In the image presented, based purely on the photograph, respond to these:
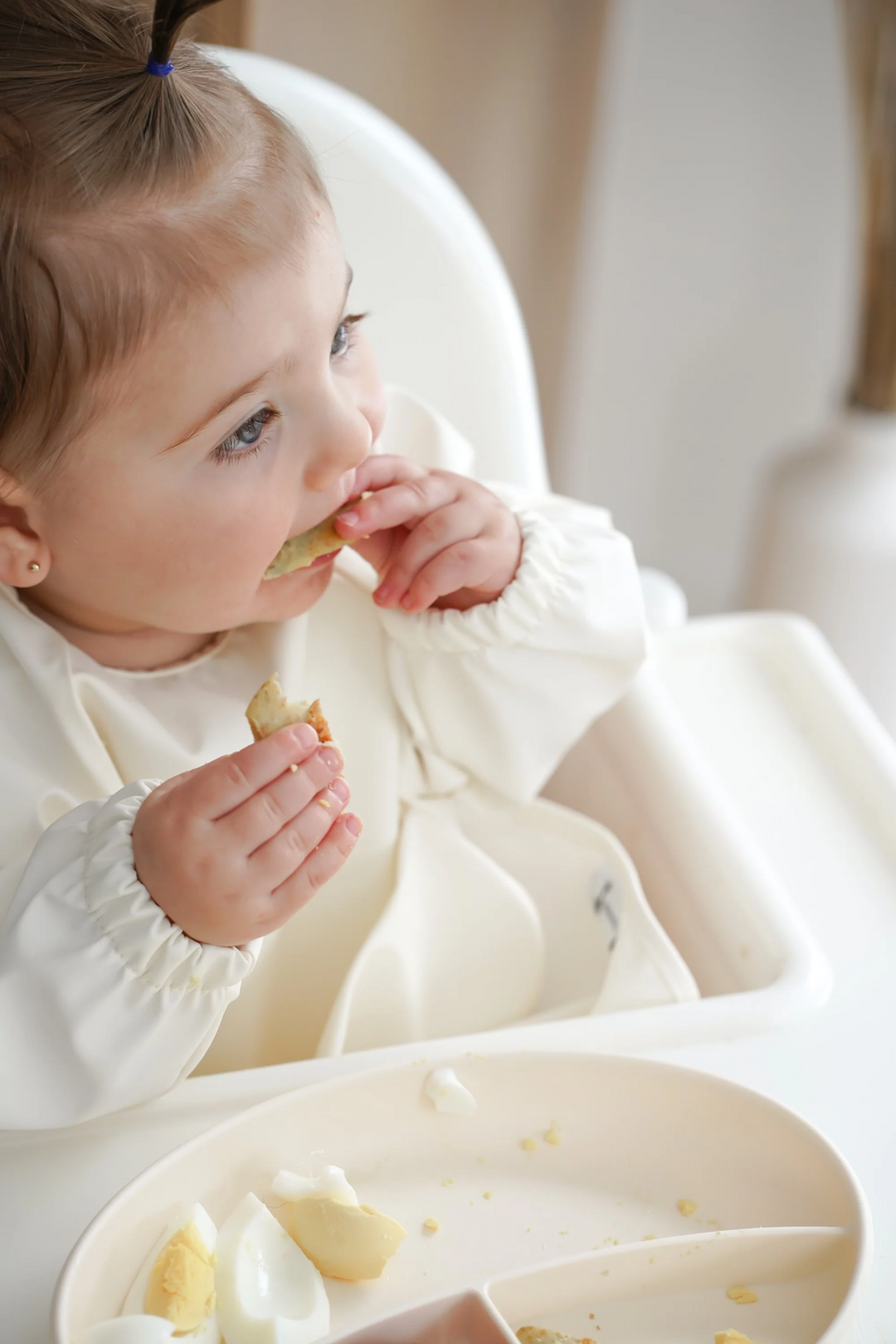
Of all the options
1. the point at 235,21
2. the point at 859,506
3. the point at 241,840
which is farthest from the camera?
the point at 859,506

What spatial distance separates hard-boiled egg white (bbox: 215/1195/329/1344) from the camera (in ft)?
1.47

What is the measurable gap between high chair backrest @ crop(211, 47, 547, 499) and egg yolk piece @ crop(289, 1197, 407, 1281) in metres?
0.57

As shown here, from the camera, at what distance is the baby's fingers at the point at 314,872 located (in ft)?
1.74

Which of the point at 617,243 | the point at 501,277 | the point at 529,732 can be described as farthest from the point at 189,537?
the point at 617,243

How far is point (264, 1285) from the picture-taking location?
462 mm

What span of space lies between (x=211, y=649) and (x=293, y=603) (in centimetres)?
7

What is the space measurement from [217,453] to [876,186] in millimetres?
1177

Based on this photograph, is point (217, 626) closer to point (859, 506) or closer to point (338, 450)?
point (338, 450)

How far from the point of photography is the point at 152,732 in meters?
0.68

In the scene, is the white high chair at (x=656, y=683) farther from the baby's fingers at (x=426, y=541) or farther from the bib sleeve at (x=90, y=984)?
the bib sleeve at (x=90, y=984)

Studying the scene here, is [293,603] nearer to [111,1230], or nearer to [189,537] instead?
[189,537]

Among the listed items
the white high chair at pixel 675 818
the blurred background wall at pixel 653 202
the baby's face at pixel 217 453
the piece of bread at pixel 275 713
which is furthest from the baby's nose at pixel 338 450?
the blurred background wall at pixel 653 202

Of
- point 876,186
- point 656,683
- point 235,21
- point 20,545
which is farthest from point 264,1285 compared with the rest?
point 876,186

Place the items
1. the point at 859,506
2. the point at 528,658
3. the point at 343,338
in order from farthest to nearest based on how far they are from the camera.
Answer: the point at 859,506 < the point at 528,658 < the point at 343,338
